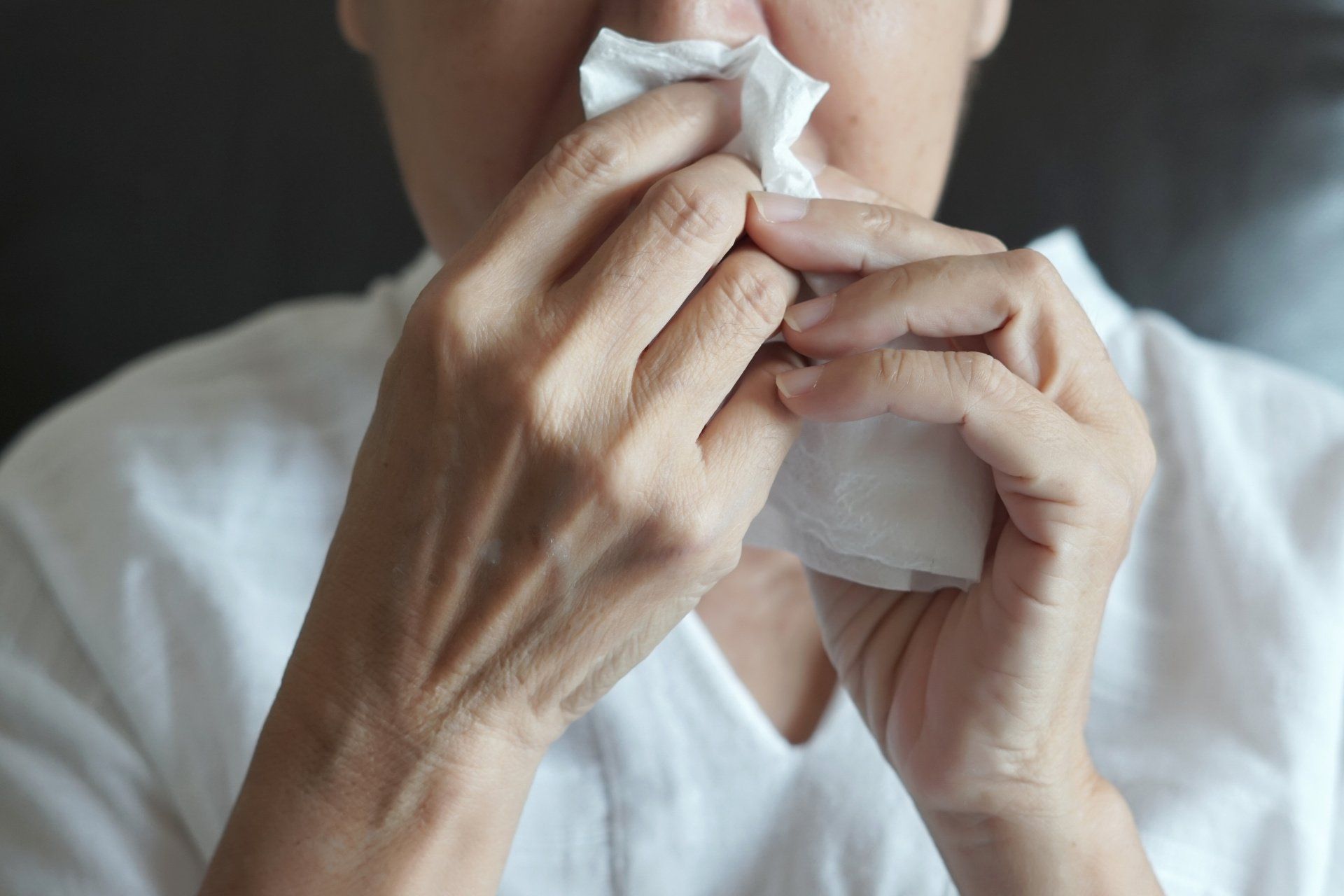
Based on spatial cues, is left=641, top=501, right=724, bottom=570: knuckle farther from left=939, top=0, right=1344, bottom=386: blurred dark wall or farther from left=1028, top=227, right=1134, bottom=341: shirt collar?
left=939, top=0, right=1344, bottom=386: blurred dark wall

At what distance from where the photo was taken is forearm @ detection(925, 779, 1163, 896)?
26.7 inches

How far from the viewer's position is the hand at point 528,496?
22.1 inches

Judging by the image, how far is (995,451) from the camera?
1.93 ft

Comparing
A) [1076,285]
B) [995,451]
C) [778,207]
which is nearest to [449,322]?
[778,207]

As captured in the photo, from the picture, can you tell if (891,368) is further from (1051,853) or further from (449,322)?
(1051,853)

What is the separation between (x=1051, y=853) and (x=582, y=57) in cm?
58

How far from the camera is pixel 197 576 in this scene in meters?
0.90

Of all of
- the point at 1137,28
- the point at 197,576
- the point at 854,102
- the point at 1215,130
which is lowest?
the point at 197,576

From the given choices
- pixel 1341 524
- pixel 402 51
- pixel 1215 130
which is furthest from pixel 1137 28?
pixel 402 51

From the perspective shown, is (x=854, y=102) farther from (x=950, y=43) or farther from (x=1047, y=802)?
(x=1047, y=802)

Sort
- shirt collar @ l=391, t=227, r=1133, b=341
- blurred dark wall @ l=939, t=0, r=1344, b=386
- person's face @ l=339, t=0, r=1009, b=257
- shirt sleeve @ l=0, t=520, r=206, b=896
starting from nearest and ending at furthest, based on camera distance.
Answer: person's face @ l=339, t=0, r=1009, b=257
shirt sleeve @ l=0, t=520, r=206, b=896
shirt collar @ l=391, t=227, r=1133, b=341
blurred dark wall @ l=939, t=0, r=1344, b=386

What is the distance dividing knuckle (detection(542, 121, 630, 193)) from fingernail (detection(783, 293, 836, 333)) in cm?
12

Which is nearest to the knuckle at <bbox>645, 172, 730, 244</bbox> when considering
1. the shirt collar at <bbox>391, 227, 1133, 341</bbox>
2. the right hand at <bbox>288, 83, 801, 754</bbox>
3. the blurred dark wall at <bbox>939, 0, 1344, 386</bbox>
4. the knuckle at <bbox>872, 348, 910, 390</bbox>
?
the right hand at <bbox>288, 83, 801, 754</bbox>

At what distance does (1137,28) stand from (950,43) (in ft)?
2.25
